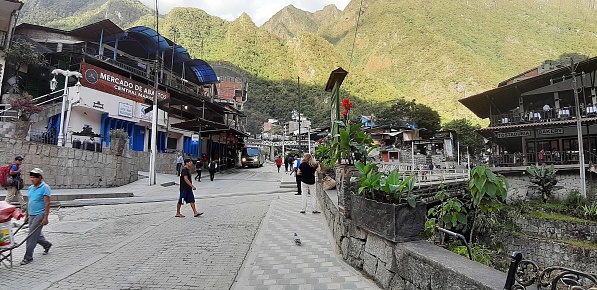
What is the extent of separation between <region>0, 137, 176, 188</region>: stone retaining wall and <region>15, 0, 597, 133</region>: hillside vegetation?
52.1 metres

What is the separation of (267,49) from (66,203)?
9989 centimetres

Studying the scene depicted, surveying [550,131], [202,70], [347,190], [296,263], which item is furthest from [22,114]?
[550,131]

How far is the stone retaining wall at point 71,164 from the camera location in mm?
11486

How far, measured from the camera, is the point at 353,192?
4215mm

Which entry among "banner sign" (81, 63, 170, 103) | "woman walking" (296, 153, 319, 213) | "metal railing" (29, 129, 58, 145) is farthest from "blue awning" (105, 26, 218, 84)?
"woman walking" (296, 153, 319, 213)

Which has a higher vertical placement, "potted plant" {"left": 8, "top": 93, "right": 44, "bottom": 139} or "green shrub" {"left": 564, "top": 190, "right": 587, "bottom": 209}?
"potted plant" {"left": 8, "top": 93, "right": 44, "bottom": 139}

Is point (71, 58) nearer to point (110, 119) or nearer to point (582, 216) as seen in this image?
point (110, 119)

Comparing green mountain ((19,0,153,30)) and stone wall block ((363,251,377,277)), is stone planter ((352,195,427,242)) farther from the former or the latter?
green mountain ((19,0,153,30))

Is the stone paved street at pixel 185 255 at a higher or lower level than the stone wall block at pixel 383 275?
lower

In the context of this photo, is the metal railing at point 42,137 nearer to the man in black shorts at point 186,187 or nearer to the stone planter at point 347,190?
the man in black shorts at point 186,187

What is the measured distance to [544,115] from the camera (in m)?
20.6

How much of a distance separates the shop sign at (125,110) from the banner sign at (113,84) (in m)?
0.70

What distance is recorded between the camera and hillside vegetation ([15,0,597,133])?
260ft

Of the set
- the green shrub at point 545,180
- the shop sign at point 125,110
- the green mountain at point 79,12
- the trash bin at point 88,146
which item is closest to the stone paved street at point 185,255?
the trash bin at point 88,146
